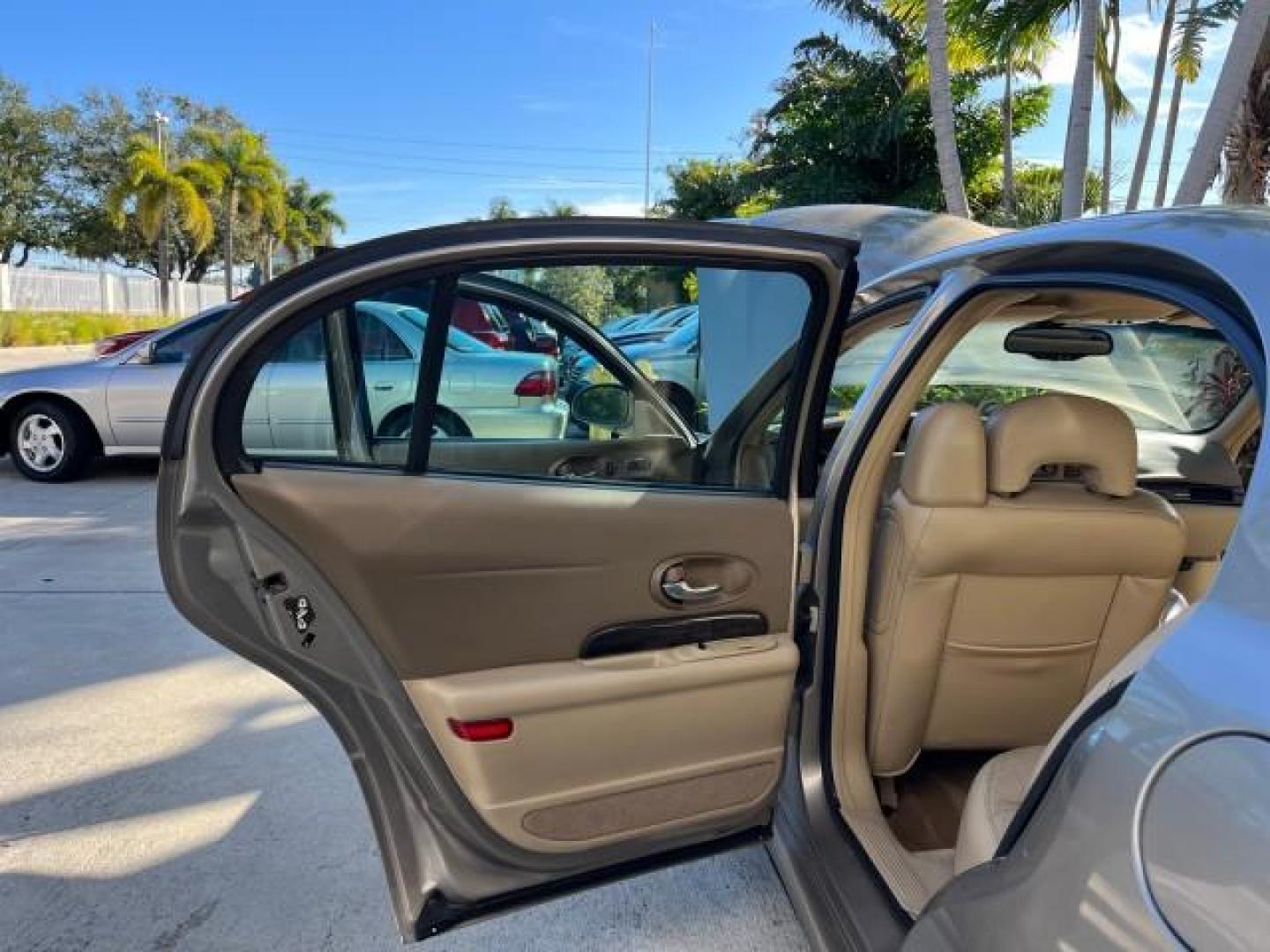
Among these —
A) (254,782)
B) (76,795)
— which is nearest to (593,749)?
(254,782)

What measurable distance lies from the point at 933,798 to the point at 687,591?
1.06 meters

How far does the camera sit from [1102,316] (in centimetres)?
219

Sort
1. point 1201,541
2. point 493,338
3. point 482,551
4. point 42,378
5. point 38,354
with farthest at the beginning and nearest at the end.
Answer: point 38,354 → point 42,378 → point 1201,541 → point 493,338 → point 482,551

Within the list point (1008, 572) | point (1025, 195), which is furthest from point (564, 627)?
point (1025, 195)

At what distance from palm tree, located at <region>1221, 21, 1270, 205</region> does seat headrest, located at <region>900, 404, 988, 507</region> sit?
7.93 m

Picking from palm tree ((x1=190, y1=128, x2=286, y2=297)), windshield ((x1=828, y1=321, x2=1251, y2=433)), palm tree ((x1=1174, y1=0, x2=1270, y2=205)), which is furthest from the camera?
palm tree ((x1=190, y1=128, x2=286, y2=297))

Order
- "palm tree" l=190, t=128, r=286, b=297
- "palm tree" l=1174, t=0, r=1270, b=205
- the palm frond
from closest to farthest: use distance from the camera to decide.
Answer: "palm tree" l=1174, t=0, r=1270, b=205
the palm frond
"palm tree" l=190, t=128, r=286, b=297

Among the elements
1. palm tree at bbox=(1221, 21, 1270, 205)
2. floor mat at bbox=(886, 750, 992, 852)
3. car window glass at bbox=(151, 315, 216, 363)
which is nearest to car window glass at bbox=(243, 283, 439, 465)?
floor mat at bbox=(886, 750, 992, 852)

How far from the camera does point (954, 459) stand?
1855 mm

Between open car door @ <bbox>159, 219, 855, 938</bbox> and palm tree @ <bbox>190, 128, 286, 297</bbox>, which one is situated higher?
palm tree @ <bbox>190, 128, 286, 297</bbox>

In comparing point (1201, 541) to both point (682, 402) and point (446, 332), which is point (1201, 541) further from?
point (446, 332)

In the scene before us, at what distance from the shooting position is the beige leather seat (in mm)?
1871

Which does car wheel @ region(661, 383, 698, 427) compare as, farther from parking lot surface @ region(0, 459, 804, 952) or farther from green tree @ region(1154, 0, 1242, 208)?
green tree @ region(1154, 0, 1242, 208)

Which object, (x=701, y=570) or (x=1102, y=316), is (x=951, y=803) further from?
(x=1102, y=316)
